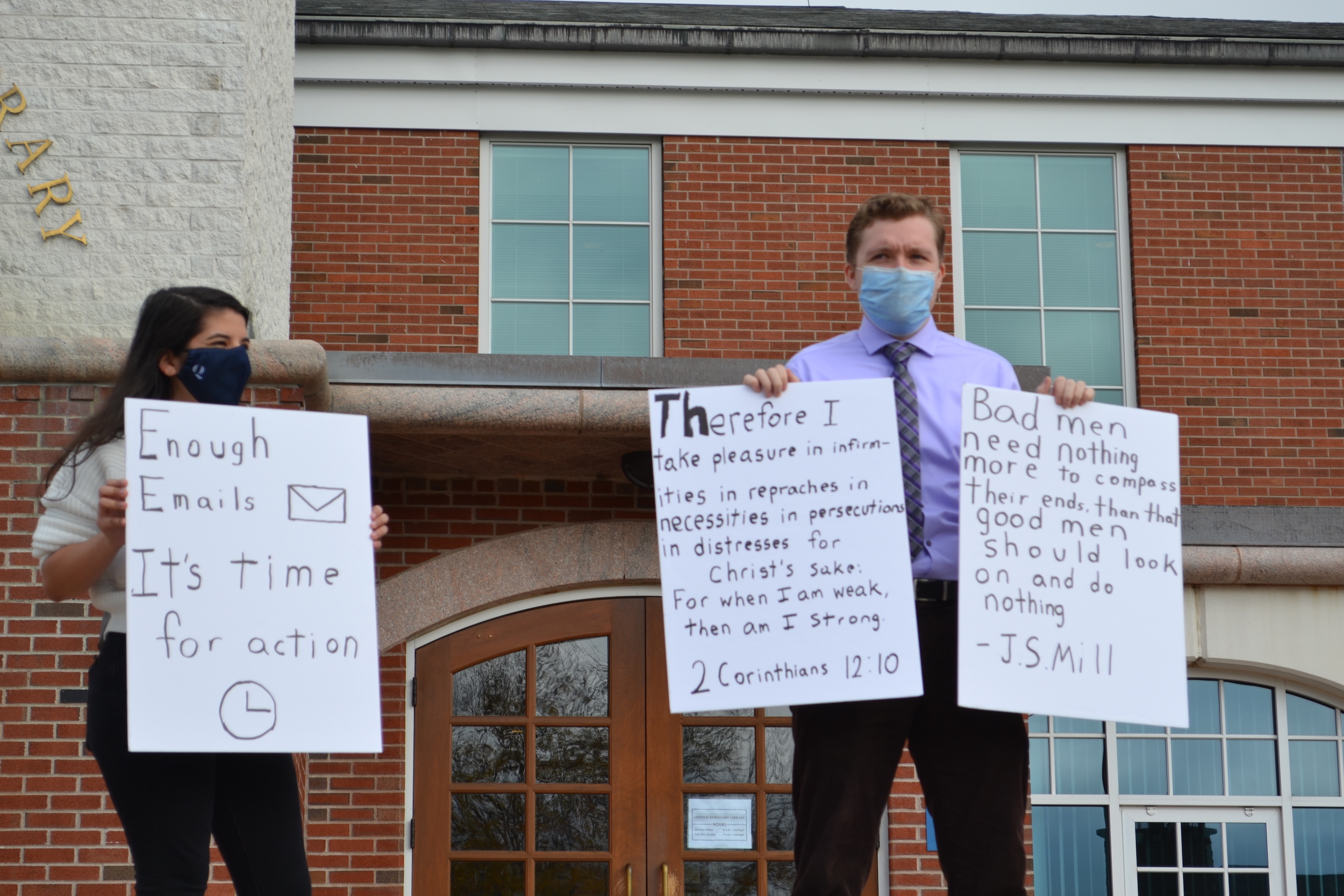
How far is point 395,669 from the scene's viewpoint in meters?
7.44

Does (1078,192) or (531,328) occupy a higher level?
(1078,192)

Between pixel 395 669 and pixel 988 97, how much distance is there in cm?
482

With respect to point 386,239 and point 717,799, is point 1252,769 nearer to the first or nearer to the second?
point 717,799

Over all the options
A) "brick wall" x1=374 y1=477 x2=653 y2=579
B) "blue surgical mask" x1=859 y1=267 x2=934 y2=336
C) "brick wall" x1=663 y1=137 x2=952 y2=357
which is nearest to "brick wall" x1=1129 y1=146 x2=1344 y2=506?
"brick wall" x1=663 y1=137 x2=952 y2=357

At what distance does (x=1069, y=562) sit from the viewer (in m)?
3.00

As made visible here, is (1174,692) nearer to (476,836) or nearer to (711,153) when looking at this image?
(476,836)

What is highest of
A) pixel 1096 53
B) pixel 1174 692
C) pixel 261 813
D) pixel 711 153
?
pixel 1096 53

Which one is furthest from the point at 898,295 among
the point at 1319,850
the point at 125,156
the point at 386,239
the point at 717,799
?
the point at 1319,850

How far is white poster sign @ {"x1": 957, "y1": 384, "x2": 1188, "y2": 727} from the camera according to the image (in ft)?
9.31

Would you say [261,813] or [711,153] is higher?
[711,153]

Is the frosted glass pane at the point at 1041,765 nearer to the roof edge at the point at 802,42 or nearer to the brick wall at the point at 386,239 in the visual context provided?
the brick wall at the point at 386,239

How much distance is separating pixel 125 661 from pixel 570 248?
5.73 metres

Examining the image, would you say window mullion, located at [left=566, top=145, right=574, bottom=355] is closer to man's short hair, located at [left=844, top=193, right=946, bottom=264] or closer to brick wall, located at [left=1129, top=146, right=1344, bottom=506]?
brick wall, located at [left=1129, top=146, right=1344, bottom=506]

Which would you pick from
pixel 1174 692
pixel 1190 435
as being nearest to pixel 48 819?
pixel 1174 692
